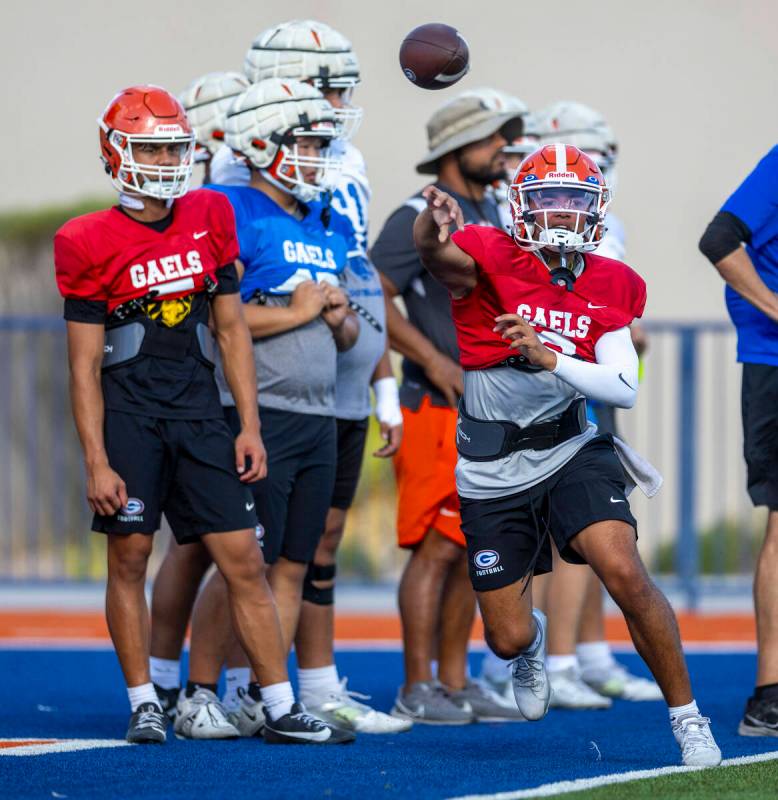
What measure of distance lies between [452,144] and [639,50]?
7373 mm

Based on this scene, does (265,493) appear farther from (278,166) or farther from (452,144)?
(452,144)

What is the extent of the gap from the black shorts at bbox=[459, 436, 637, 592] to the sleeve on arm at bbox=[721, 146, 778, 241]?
124 centimetres

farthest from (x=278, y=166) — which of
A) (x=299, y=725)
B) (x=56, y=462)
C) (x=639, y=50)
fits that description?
(x=639, y=50)

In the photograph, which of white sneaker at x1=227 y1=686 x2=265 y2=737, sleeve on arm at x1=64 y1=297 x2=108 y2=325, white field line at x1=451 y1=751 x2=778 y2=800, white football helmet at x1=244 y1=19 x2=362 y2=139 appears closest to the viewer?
white field line at x1=451 y1=751 x2=778 y2=800

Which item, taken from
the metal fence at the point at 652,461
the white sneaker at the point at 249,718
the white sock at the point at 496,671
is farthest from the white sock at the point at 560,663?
the metal fence at the point at 652,461

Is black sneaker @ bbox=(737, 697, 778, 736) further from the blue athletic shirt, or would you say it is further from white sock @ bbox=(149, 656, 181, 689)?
white sock @ bbox=(149, 656, 181, 689)

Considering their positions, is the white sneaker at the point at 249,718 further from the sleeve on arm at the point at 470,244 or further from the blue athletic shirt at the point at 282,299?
the sleeve on arm at the point at 470,244

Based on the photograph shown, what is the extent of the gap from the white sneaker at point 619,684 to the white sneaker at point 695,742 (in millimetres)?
2098

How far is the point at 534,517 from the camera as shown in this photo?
18.1 ft

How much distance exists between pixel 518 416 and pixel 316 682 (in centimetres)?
149

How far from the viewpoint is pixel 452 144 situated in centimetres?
707

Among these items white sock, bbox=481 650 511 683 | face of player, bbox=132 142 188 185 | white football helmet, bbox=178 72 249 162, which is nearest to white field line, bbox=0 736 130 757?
face of player, bbox=132 142 188 185

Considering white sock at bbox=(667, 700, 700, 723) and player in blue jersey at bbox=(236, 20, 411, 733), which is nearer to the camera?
white sock at bbox=(667, 700, 700, 723)

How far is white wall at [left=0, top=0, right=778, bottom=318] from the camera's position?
13.9 metres
